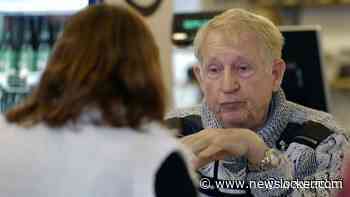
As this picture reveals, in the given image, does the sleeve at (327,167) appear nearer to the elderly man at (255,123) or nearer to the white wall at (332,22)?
the elderly man at (255,123)

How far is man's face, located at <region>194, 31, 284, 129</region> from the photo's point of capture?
1434 mm

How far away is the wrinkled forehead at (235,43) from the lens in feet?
4.68

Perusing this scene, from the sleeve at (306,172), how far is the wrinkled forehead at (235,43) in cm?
23

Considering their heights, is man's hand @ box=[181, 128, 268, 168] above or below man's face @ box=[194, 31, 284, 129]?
below

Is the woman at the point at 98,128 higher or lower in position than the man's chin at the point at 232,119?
higher

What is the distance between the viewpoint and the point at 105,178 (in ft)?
3.27

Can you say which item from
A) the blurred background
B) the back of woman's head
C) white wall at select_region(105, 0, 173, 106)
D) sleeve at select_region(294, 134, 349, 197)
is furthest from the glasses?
white wall at select_region(105, 0, 173, 106)

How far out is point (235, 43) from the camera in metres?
1.43

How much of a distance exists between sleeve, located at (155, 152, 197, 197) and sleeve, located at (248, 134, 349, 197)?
0.44m

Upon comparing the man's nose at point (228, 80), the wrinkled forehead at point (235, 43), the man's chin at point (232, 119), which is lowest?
the man's chin at point (232, 119)

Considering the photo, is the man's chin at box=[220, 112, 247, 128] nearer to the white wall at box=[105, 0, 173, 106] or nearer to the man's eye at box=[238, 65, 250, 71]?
the man's eye at box=[238, 65, 250, 71]

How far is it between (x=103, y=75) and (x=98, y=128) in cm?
8

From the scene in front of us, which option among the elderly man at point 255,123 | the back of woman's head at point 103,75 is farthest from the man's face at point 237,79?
the back of woman's head at point 103,75

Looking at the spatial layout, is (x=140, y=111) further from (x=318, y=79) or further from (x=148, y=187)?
(x=318, y=79)
